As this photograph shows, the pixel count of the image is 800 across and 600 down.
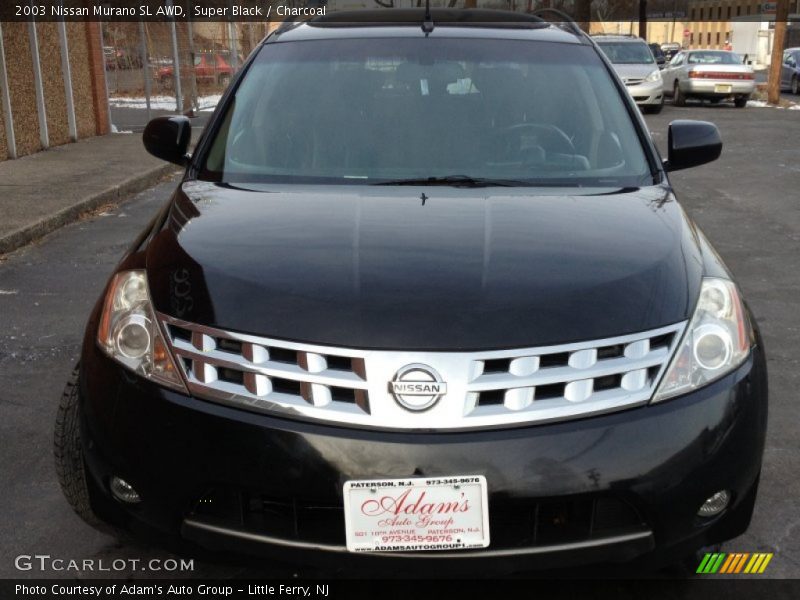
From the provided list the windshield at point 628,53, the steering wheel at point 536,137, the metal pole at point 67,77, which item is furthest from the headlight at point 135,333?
the windshield at point 628,53

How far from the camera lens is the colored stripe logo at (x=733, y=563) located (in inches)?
112

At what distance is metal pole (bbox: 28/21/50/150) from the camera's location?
13250 mm

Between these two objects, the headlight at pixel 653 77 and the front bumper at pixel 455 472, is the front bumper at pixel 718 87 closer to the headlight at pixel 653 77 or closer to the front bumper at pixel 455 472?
the headlight at pixel 653 77

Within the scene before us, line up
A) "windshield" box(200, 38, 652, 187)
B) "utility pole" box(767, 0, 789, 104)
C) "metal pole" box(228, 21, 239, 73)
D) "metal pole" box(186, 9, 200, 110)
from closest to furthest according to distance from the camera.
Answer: "windshield" box(200, 38, 652, 187) < "metal pole" box(186, 9, 200, 110) < "metal pole" box(228, 21, 239, 73) < "utility pole" box(767, 0, 789, 104)

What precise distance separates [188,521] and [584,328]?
1.01 meters

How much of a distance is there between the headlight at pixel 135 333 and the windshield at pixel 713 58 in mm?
24178

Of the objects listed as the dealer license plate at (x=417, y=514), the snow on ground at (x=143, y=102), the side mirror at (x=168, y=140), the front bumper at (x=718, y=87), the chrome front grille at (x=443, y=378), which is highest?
the side mirror at (x=168, y=140)

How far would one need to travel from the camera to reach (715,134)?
389 centimetres

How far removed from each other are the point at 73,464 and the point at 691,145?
2.51 metres

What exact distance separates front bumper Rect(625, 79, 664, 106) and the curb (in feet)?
40.5

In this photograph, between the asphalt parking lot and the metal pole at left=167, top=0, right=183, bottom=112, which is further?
the metal pole at left=167, top=0, right=183, bottom=112

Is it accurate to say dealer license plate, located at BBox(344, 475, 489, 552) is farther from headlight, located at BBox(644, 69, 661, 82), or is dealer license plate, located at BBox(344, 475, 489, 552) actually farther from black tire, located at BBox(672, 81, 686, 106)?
black tire, located at BBox(672, 81, 686, 106)

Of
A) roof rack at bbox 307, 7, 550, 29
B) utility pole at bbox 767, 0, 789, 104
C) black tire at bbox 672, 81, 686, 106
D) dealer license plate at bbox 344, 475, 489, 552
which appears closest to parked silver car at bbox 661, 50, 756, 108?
black tire at bbox 672, 81, 686, 106

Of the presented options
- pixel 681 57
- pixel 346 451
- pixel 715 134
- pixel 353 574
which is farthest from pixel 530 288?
pixel 681 57
